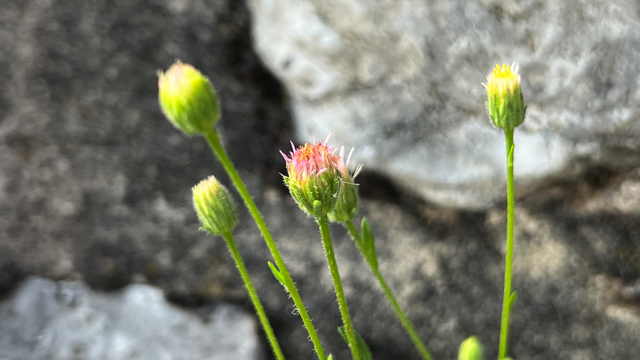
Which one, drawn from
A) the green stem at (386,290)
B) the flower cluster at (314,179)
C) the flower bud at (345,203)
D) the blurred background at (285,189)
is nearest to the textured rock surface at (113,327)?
the blurred background at (285,189)

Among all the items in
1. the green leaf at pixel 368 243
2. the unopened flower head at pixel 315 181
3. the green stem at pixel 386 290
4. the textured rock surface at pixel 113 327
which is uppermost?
the green leaf at pixel 368 243

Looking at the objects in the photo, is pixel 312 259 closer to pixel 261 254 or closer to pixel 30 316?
pixel 261 254

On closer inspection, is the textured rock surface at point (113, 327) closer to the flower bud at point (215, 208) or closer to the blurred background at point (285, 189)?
the blurred background at point (285, 189)

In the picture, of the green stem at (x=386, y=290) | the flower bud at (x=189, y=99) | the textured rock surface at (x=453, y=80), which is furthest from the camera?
the textured rock surface at (x=453, y=80)

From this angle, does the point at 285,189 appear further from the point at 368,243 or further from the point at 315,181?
the point at 315,181

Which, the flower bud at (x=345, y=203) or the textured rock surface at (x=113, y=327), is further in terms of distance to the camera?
the textured rock surface at (x=113, y=327)

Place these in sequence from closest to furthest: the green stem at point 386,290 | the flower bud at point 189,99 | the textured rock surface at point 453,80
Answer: the flower bud at point 189,99 < the green stem at point 386,290 < the textured rock surface at point 453,80

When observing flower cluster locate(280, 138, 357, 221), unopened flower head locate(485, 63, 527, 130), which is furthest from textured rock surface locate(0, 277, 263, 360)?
unopened flower head locate(485, 63, 527, 130)
